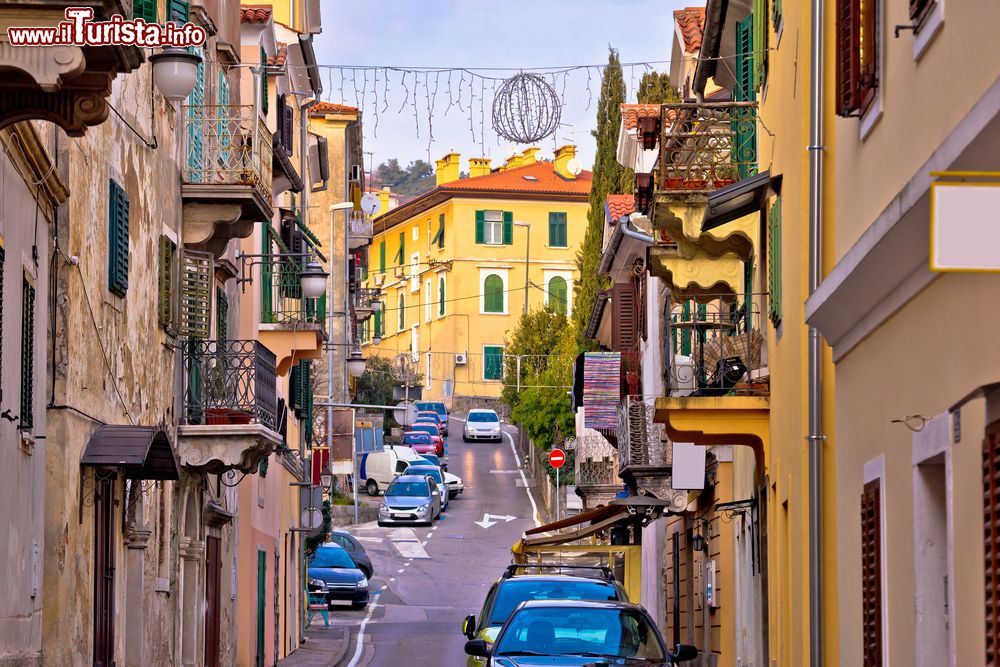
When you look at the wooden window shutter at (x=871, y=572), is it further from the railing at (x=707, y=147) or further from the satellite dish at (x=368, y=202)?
the satellite dish at (x=368, y=202)

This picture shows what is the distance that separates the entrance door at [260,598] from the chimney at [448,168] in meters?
80.3

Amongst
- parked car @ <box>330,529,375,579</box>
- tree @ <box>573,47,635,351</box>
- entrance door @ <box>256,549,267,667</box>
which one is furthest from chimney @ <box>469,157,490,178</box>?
entrance door @ <box>256,549,267,667</box>

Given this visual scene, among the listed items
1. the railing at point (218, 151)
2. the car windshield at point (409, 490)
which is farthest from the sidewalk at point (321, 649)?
the car windshield at point (409, 490)

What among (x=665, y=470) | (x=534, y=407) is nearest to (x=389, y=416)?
(x=534, y=407)

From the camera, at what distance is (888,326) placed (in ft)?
34.6

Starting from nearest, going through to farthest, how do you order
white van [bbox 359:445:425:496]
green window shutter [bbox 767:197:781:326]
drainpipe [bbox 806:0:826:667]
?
drainpipe [bbox 806:0:826:667]
green window shutter [bbox 767:197:781:326]
white van [bbox 359:445:425:496]

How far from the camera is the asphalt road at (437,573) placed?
32688mm

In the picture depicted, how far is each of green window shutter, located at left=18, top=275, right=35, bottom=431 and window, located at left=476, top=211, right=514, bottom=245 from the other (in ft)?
301

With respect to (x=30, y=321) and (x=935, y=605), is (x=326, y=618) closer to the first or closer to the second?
(x=30, y=321)

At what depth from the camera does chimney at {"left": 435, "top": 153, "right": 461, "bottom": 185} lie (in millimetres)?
110250

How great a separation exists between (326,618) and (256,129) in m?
21.3

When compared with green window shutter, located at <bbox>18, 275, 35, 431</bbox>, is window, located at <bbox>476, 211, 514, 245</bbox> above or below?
above

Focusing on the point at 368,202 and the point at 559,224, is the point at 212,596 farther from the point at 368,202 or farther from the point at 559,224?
the point at 559,224

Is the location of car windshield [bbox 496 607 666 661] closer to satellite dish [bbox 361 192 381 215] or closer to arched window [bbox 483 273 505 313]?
satellite dish [bbox 361 192 381 215]
